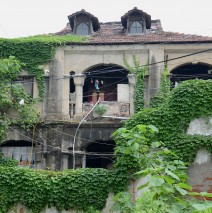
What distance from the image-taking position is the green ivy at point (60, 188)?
14547mm

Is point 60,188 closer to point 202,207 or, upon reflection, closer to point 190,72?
point 202,207

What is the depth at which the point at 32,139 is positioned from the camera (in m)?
20.4

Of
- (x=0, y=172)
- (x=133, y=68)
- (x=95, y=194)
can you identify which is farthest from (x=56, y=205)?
(x=133, y=68)

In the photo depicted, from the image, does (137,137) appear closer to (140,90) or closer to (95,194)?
(95,194)

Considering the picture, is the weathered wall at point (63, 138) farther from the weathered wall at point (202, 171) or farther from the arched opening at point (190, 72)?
the weathered wall at point (202, 171)

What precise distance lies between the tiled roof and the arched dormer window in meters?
0.58

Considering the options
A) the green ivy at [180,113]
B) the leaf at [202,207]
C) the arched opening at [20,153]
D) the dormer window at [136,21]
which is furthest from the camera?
the dormer window at [136,21]

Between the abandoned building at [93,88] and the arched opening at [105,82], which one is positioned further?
the arched opening at [105,82]

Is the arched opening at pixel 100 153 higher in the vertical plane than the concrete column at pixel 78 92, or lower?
lower

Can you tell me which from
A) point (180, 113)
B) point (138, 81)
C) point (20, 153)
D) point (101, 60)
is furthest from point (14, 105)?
point (180, 113)

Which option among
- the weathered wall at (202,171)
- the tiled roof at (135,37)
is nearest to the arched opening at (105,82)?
the tiled roof at (135,37)

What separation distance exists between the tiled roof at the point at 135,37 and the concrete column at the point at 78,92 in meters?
1.99

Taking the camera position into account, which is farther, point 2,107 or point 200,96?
point 2,107

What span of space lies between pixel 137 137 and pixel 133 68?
1327 centimetres
